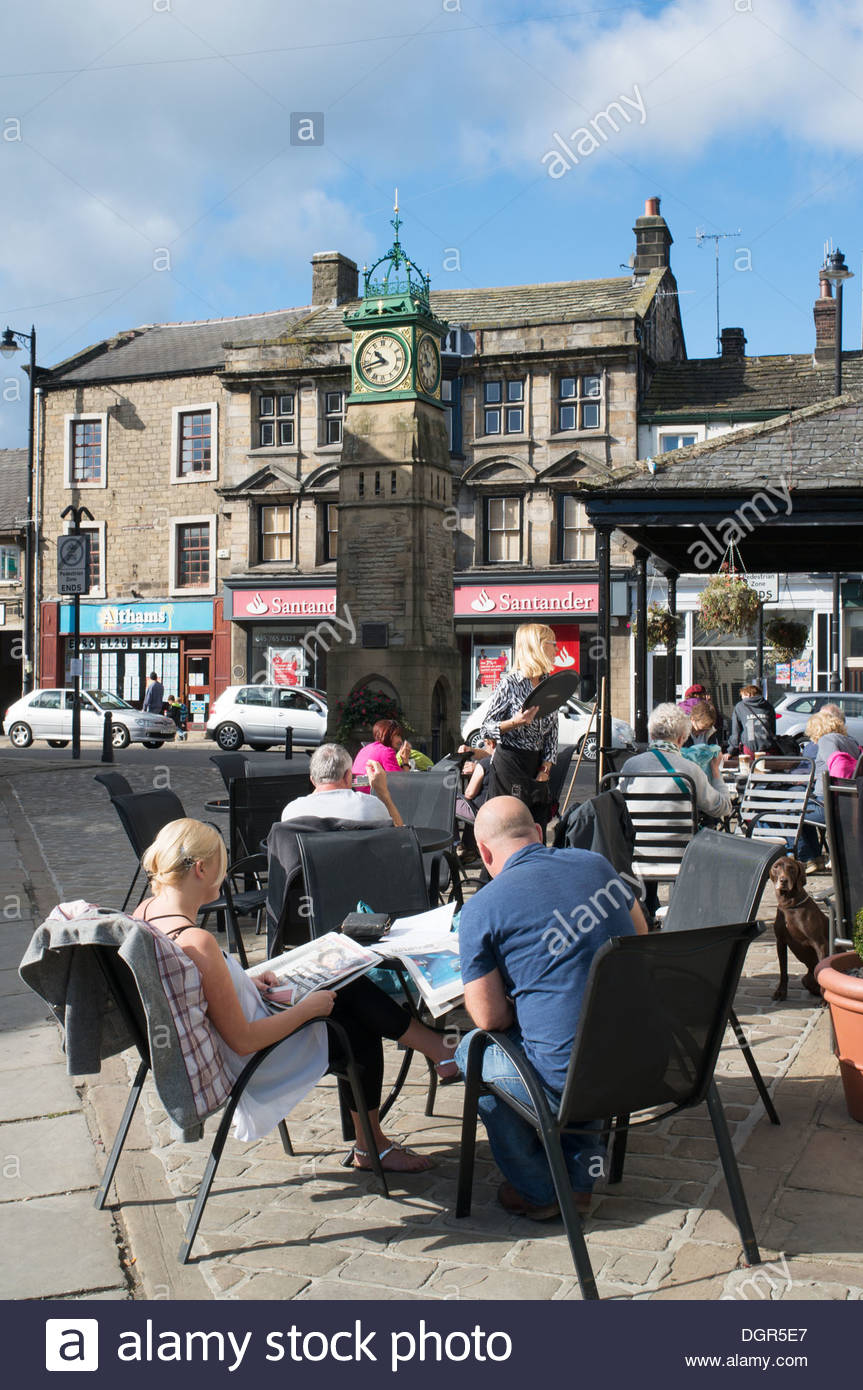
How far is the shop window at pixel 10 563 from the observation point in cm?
3912

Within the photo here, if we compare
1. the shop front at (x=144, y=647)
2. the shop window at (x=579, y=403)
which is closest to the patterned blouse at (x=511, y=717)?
the shop window at (x=579, y=403)

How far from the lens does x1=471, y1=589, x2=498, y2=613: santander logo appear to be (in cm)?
3234

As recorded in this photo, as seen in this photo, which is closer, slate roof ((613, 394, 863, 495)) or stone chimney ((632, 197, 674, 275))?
slate roof ((613, 394, 863, 495))

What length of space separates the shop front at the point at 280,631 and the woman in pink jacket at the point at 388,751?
24.1 m

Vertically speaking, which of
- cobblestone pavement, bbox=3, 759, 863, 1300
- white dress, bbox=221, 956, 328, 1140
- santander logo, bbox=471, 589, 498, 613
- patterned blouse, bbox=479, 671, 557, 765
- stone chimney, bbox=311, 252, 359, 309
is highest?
stone chimney, bbox=311, 252, 359, 309

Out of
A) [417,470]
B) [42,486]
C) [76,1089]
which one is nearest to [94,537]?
[42,486]

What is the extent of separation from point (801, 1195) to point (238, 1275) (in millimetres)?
1725

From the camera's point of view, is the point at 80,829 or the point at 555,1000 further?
the point at 80,829

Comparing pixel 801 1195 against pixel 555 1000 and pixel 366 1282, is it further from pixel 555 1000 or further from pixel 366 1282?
pixel 366 1282

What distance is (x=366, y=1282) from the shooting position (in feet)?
11.2

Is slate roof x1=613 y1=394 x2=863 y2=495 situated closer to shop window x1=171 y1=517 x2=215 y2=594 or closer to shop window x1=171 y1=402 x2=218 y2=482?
shop window x1=171 y1=517 x2=215 y2=594

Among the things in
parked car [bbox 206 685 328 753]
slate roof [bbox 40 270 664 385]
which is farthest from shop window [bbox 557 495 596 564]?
parked car [bbox 206 685 328 753]

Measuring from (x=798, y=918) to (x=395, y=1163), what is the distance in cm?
255

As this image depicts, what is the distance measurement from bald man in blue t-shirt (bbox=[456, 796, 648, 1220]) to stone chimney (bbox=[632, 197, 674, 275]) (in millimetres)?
32740
